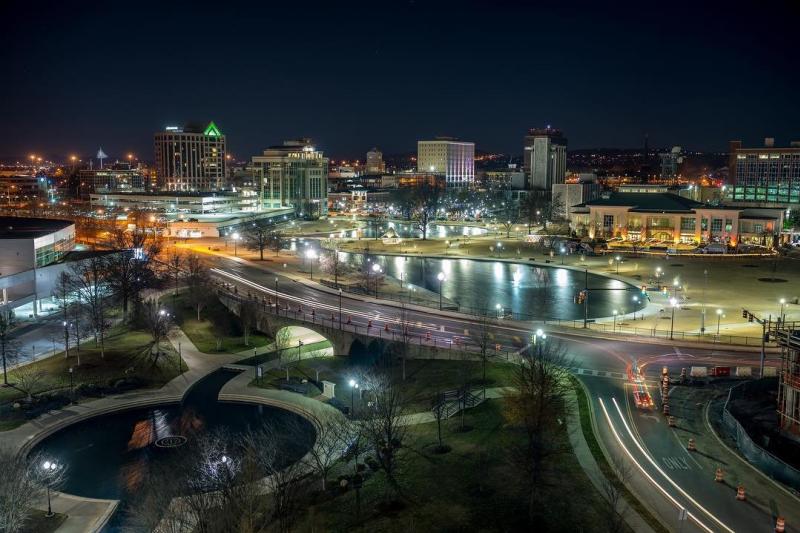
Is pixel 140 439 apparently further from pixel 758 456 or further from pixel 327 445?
pixel 758 456

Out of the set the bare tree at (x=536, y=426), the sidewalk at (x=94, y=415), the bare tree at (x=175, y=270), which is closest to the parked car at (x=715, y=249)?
the bare tree at (x=175, y=270)

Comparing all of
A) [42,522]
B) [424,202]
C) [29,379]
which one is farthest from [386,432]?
[424,202]

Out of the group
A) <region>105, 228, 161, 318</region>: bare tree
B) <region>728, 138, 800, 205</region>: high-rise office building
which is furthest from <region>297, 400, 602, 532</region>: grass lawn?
<region>728, 138, 800, 205</region>: high-rise office building

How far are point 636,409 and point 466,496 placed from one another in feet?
29.5

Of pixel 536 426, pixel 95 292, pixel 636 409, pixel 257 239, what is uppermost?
pixel 257 239

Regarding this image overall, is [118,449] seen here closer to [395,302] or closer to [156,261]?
[395,302]

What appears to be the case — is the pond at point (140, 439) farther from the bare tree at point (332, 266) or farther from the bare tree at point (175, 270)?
the bare tree at point (332, 266)

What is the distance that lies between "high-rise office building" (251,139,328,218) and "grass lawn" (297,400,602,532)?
11697 centimetres

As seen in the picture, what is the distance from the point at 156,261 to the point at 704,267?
185 feet

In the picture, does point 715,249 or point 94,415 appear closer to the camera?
point 94,415

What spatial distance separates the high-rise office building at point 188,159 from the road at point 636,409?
5157 inches

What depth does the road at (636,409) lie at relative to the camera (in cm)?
1988

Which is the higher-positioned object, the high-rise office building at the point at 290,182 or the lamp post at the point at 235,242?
the high-rise office building at the point at 290,182

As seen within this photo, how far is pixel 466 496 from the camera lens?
2267cm
